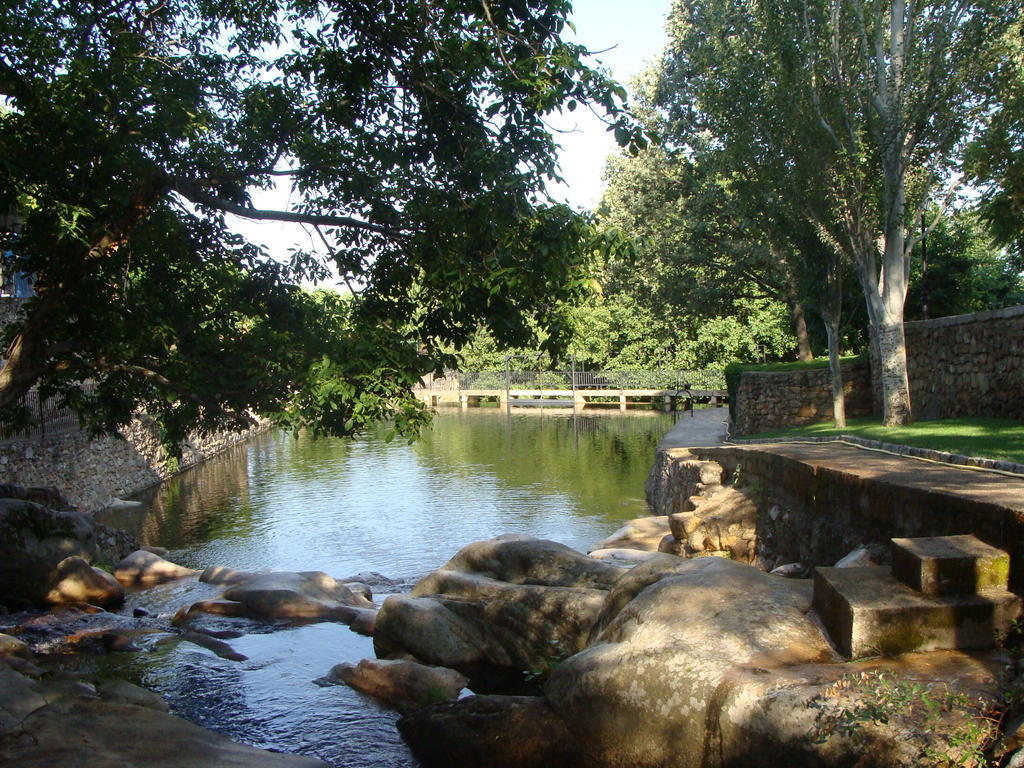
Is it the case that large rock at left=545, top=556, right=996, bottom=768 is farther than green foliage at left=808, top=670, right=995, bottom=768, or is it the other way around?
large rock at left=545, top=556, right=996, bottom=768

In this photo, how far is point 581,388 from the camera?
52.6 meters

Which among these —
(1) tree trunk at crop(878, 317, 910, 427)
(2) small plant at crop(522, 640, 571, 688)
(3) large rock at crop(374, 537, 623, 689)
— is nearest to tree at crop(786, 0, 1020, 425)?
(1) tree trunk at crop(878, 317, 910, 427)

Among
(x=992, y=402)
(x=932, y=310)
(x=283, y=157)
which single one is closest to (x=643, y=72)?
(x=932, y=310)

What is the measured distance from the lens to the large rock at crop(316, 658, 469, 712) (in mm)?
7594

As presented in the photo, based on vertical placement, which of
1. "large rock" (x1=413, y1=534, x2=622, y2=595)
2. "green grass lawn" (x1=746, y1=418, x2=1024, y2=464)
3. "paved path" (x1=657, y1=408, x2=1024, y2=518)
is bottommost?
"large rock" (x1=413, y1=534, x2=622, y2=595)

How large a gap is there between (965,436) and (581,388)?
41.1 metres

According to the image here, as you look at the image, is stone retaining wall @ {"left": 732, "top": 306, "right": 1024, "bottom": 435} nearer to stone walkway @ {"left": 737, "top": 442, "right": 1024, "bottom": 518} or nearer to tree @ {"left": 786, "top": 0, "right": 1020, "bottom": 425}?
tree @ {"left": 786, "top": 0, "right": 1020, "bottom": 425}

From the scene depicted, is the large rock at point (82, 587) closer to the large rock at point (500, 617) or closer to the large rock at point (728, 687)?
the large rock at point (500, 617)

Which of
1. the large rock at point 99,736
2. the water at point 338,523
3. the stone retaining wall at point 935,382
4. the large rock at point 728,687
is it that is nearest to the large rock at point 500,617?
the water at point 338,523

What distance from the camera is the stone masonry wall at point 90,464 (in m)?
17.6

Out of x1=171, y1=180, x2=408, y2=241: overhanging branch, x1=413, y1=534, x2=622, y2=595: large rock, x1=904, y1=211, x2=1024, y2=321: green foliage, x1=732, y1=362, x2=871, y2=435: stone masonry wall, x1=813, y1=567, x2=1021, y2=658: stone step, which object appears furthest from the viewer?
x1=904, y1=211, x2=1024, y2=321: green foliage

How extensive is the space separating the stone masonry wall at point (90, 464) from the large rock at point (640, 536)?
23.9 ft

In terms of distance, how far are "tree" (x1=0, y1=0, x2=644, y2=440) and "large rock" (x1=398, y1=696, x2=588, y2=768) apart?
222 cm

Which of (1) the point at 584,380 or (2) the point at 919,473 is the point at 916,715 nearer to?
(2) the point at 919,473
